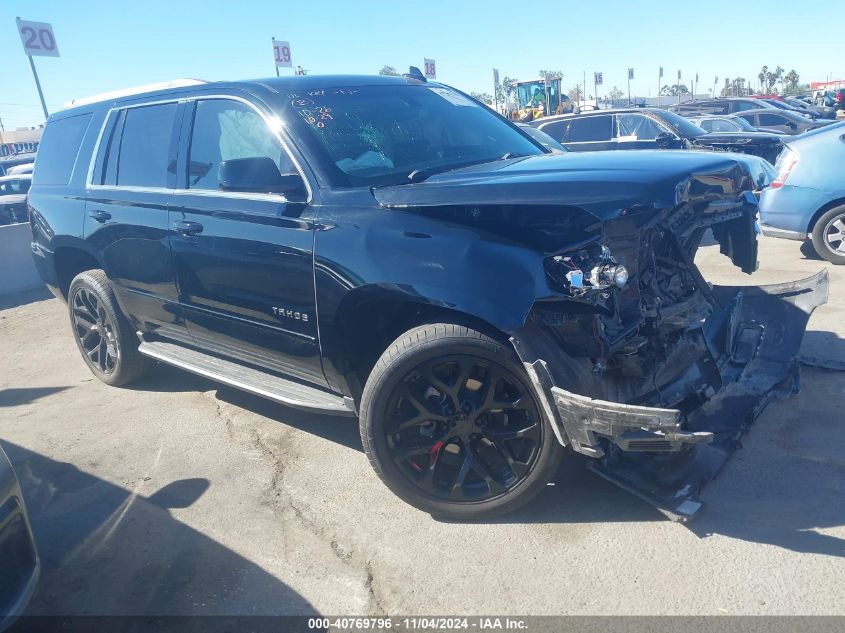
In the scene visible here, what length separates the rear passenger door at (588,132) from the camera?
12.0 meters

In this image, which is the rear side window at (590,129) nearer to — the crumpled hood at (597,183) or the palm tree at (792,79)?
the crumpled hood at (597,183)

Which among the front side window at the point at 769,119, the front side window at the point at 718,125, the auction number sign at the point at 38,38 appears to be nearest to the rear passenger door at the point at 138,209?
the auction number sign at the point at 38,38

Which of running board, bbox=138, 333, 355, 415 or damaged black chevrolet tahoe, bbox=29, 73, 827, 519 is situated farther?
running board, bbox=138, 333, 355, 415

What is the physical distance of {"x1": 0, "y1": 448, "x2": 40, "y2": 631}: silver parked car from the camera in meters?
2.46

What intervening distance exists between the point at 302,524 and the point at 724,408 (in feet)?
7.18

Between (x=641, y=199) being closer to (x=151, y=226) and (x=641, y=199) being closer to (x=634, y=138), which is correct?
Result: (x=151, y=226)

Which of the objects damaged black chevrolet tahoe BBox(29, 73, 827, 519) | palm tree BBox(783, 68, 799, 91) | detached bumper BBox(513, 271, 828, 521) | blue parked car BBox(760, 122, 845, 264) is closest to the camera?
detached bumper BBox(513, 271, 828, 521)

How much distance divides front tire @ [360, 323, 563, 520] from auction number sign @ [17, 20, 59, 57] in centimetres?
1355

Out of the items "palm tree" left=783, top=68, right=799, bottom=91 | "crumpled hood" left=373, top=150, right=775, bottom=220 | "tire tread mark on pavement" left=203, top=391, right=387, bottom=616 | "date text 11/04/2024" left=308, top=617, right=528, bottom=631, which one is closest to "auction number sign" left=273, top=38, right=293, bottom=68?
"tire tread mark on pavement" left=203, top=391, right=387, bottom=616

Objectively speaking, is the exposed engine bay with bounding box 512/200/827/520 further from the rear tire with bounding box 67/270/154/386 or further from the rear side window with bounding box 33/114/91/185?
the rear side window with bounding box 33/114/91/185

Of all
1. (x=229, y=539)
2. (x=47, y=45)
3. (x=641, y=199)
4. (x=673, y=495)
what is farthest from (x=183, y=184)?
(x=47, y=45)

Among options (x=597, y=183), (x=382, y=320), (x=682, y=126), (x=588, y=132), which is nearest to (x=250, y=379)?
(x=382, y=320)

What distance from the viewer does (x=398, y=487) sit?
322 centimetres

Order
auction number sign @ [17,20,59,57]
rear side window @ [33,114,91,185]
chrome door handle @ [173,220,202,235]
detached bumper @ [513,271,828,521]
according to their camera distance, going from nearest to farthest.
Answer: detached bumper @ [513,271,828,521], chrome door handle @ [173,220,202,235], rear side window @ [33,114,91,185], auction number sign @ [17,20,59,57]
